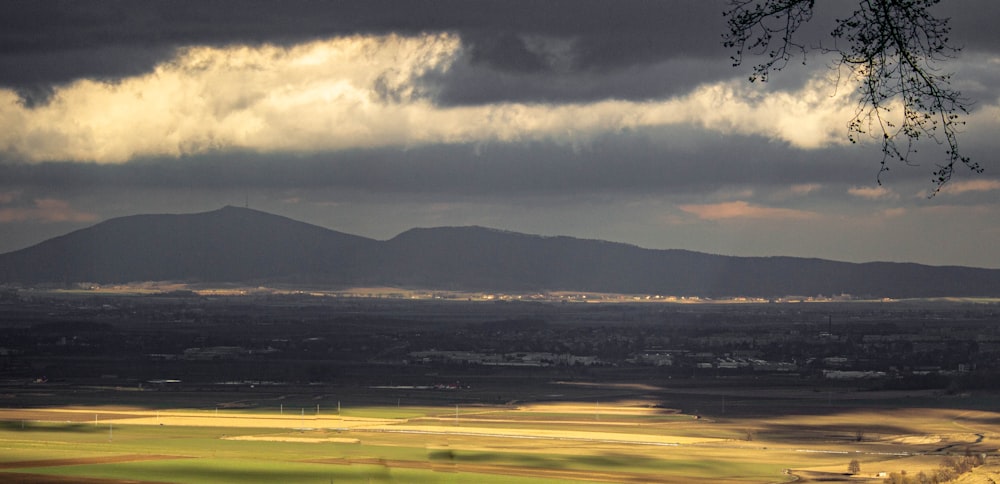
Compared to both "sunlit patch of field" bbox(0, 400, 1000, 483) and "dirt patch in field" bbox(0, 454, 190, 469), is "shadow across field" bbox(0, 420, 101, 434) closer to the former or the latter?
"sunlit patch of field" bbox(0, 400, 1000, 483)

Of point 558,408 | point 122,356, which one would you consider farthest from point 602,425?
point 122,356

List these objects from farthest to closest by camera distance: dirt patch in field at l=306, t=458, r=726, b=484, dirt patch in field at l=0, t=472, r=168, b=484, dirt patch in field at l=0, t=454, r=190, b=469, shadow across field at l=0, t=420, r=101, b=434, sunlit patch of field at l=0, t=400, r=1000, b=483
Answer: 1. shadow across field at l=0, t=420, r=101, b=434
2. dirt patch in field at l=0, t=454, r=190, b=469
3. sunlit patch of field at l=0, t=400, r=1000, b=483
4. dirt patch in field at l=306, t=458, r=726, b=484
5. dirt patch in field at l=0, t=472, r=168, b=484

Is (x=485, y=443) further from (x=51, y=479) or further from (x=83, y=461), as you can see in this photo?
(x=51, y=479)

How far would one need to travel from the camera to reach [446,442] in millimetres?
73500

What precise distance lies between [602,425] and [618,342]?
112m

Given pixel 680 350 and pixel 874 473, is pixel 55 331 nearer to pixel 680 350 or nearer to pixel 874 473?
pixel 680 350

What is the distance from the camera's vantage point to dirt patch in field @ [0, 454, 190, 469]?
59.5 meters

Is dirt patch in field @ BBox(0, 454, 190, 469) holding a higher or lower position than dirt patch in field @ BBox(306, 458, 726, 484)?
higher

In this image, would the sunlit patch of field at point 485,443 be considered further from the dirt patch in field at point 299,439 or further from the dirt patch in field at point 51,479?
the dirt patch in field at point 51,479

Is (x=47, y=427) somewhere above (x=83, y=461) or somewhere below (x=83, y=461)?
above

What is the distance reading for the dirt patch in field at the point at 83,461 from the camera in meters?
59.5

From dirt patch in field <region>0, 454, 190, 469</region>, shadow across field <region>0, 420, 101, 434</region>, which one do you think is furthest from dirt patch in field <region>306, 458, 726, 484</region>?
shadow across field <region>0, 420, 101, 434</region>

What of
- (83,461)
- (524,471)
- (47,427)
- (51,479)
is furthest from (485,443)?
(47,427)

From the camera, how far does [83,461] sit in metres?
62.3
